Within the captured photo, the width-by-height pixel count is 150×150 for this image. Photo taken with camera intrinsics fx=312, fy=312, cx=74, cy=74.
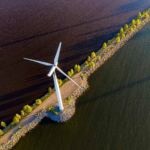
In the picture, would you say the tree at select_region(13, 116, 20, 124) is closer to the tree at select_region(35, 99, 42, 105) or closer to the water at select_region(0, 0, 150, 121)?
the water at select_region(0, 0, 150, 121)

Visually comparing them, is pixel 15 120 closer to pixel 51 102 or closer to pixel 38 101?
pixel 38 101

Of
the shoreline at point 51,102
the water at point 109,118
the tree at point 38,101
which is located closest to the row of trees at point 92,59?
the tree at point 38,101

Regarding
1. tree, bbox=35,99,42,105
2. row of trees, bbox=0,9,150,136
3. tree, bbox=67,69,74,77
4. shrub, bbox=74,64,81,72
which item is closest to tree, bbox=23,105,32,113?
row of trees, bbox=0,9,150,136

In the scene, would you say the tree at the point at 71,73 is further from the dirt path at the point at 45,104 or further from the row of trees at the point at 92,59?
the dirt path at the point at 45,104

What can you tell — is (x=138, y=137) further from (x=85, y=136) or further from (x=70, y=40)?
(x=70, y=40)

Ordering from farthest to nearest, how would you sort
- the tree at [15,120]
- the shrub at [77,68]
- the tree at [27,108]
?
the shrub at [77,68]
the tree at [27,108]
the tree at [15,120]

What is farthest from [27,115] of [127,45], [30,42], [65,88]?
[127,45]
